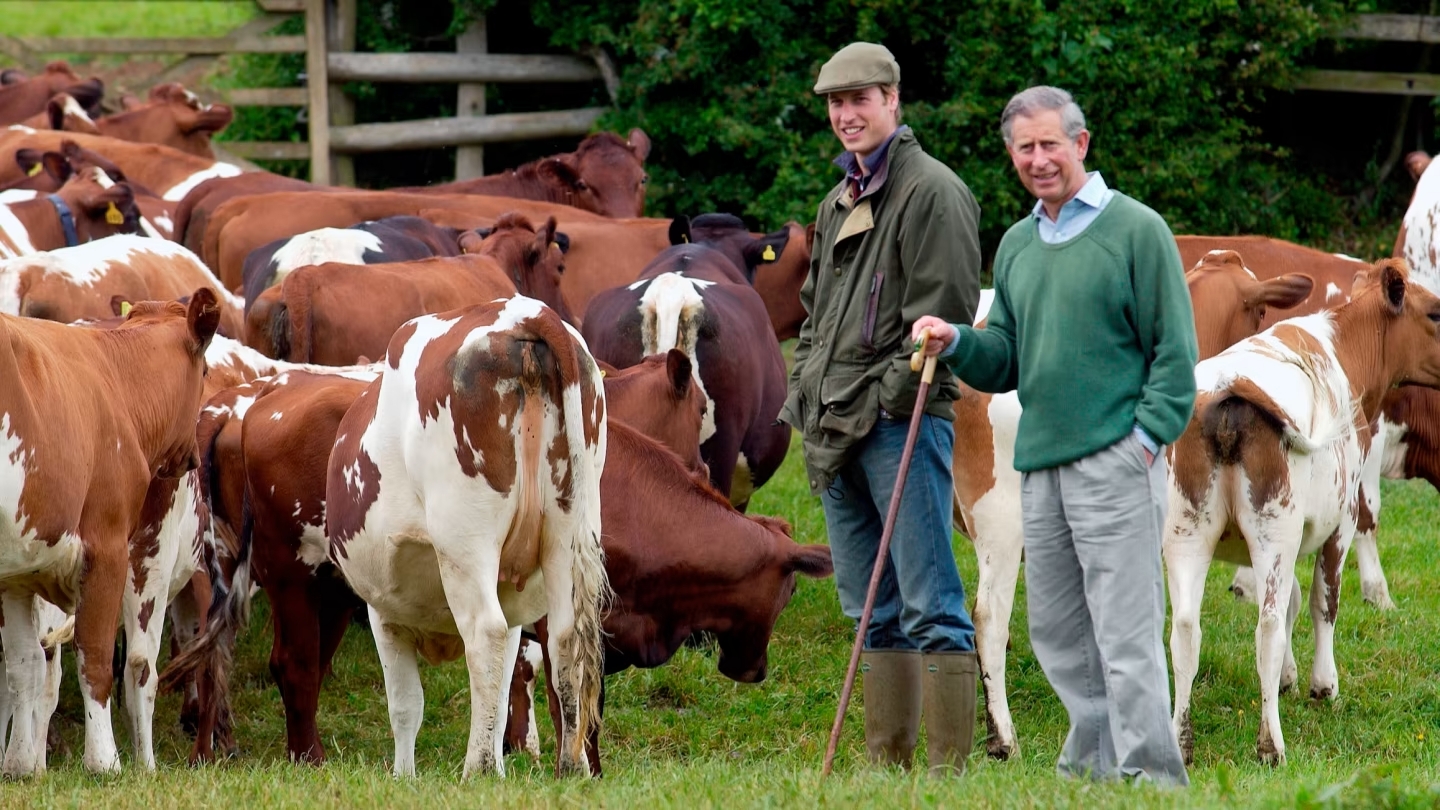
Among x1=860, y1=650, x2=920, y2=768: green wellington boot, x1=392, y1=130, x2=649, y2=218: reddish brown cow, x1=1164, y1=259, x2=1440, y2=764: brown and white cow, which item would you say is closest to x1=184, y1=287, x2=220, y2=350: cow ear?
x1=860, y1=650, x2=920, y2=768: green wellington boot

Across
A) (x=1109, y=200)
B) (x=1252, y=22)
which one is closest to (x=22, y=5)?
(x=1252, y=22)

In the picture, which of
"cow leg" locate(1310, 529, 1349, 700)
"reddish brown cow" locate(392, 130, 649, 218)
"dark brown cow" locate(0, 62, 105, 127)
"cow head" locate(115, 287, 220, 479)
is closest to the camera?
"cow head" locate(115, 287, 220, 479)

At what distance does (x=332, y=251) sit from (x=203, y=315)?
349 centimetres

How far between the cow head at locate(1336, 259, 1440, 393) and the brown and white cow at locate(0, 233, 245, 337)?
5567mm

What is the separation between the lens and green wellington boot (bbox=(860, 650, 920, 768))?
600 cm

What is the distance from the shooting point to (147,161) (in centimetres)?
1470

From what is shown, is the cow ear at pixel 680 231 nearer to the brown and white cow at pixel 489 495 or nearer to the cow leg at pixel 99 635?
the brown and white cow at pixel 489 495

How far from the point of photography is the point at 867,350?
5738mm

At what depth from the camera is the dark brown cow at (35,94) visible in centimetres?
1773

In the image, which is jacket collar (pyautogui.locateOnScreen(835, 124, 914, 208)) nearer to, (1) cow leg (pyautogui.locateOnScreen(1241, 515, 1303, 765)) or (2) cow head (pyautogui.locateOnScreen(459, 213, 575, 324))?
(1) cow leg (pyautogui.locateOnScreen(1241, 515, 1303, 765))

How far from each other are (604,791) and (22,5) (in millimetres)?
25826

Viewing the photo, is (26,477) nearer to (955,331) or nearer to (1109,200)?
(955,331)

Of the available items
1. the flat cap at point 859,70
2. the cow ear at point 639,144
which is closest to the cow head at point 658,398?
the flat cap at point 859,70

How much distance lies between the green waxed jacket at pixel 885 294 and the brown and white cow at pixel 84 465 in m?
2.49
